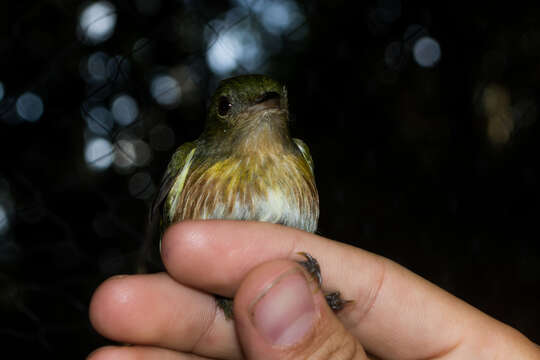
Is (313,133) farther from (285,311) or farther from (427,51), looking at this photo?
(285,311)

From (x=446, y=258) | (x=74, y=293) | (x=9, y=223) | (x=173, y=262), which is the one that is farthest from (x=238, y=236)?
(x=446, y=258)

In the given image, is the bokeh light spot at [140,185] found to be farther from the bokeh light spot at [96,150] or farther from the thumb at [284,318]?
the thumb at [284,318]

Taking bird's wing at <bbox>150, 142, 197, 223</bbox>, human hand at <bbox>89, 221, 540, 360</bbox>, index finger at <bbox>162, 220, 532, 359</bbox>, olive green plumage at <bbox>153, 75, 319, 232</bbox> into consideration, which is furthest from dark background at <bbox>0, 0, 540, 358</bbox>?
index finger at <bbox>162, 220, 532, 359</bbox>

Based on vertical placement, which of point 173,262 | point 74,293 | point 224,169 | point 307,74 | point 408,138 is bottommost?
point 74,293

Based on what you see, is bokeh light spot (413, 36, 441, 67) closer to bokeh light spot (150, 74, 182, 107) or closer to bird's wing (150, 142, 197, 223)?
bokeh light spot (150, 74, 182, 107)

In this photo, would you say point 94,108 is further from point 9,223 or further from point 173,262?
point 173,262

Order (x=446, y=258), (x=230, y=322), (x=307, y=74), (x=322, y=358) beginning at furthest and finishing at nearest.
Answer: (x=446, y=258), (x=307, y=74), (x=230, y=322), (x=322, y=358)

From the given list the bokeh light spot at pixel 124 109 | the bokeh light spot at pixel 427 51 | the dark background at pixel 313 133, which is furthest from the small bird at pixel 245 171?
the bokeh light spot at pixel 427 51

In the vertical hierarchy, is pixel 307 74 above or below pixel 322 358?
above
